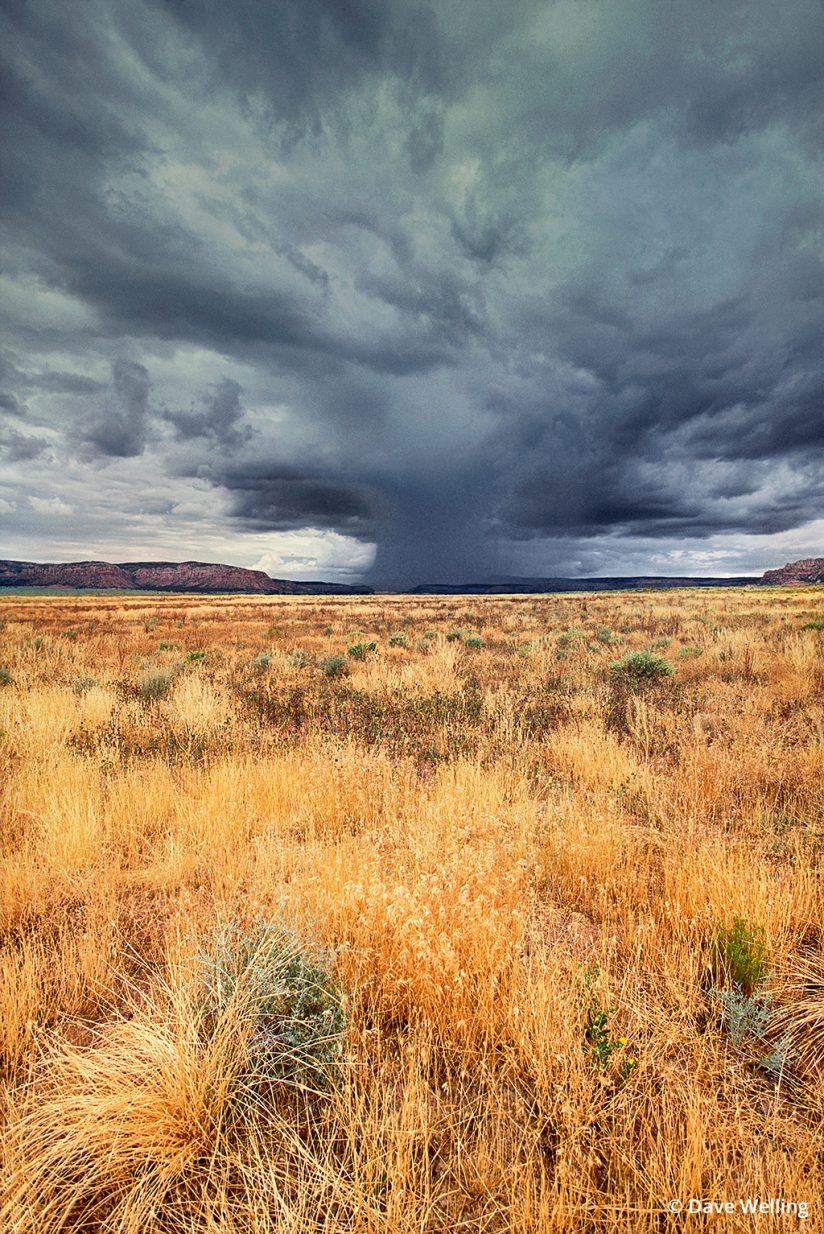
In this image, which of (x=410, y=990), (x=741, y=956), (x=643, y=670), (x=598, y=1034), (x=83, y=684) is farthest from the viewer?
(x=643, y=670)

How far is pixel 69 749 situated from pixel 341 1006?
5850 mm

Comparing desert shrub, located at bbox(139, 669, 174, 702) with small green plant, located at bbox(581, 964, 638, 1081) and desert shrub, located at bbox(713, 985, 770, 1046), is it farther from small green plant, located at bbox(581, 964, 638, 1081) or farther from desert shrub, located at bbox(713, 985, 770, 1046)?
desert shrub, located at bbox(713, 985, 770, 1046)

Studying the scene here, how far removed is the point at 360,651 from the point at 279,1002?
14.2 m

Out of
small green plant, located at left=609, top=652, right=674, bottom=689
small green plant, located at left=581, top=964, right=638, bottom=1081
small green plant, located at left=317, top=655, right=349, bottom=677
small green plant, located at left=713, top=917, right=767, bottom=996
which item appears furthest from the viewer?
small green plant, located at left=317, top=655, right=349, bottom=677

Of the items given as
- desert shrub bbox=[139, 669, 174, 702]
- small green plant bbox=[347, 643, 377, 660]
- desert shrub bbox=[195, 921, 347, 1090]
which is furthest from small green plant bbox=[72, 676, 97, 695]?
desert shrub bbox=[195, 921, 347, 1090]

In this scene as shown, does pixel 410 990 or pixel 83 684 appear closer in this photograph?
pixel 410 990

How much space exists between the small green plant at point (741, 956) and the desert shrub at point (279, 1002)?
2061 millimetres

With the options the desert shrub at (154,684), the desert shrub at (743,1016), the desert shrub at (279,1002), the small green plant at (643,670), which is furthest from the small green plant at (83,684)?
the small green plant at (643,670)

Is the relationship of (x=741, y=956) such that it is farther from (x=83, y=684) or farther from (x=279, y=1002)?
(x=83, y=684)

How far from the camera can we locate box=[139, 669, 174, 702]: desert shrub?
10078 millimetres

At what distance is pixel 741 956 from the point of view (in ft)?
8.99

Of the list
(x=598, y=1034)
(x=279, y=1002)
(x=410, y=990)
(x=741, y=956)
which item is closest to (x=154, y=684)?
(x=279, y=1002)

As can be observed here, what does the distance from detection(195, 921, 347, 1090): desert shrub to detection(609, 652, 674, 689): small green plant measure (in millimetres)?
9511

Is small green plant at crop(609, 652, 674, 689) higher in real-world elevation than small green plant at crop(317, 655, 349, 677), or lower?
higher
